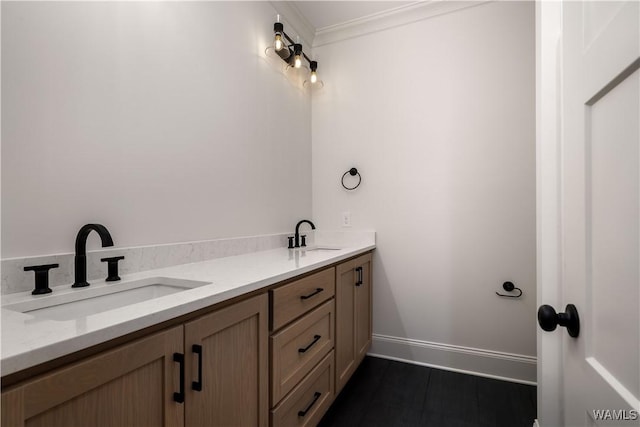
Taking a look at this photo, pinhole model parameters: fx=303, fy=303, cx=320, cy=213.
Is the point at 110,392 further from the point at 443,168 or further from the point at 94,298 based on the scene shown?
the point at 443,168

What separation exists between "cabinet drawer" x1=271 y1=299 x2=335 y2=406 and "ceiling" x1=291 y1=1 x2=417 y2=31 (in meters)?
2.13

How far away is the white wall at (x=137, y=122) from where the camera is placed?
0.94 meters

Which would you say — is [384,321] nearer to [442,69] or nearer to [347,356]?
[347,356]

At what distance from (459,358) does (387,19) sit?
8.50 ft

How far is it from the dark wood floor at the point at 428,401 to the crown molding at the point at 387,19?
2581 millimetres

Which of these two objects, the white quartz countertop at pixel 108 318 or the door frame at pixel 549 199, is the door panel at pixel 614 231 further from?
the white quartz countertop at pixel 108 318

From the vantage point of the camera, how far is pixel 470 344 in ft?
6.98

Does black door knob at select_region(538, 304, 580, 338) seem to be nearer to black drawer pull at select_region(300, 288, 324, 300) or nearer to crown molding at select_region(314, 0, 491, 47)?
black drawer pull at select_region(300, 288, 324, 300)

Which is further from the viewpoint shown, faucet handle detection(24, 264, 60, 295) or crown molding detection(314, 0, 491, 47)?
crown molding detection(314, 0, 491, 47)

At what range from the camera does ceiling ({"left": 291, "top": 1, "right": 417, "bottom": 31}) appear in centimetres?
225

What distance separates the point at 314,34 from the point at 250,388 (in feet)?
8.71

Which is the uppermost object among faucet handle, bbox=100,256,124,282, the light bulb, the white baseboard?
the light bulb

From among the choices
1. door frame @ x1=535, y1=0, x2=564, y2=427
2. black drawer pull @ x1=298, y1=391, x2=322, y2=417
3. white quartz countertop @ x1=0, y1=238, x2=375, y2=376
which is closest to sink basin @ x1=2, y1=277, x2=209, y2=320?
white quartz countertop @ x1=0, y1=238, x2=375, y2=376

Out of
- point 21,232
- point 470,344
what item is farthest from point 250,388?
point 470,344
